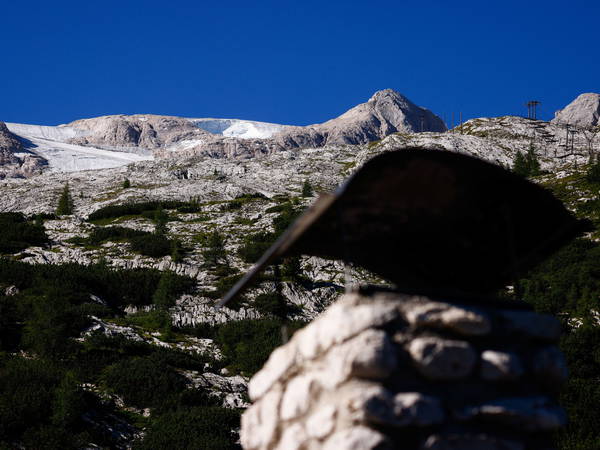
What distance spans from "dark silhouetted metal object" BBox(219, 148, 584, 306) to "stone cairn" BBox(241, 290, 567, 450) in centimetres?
37

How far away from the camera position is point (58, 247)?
148 feet

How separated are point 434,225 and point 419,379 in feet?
3.73

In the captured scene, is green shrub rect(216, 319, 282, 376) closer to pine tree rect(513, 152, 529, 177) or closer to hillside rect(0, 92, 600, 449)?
hillside rect(0, 92, 600, 449)

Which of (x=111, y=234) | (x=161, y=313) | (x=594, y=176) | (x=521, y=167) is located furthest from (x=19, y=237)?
(x=521, y=167)

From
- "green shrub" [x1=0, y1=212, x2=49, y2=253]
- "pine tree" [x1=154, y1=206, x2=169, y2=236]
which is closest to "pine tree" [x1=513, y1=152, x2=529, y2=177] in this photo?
"pine tree" [x1=154, y1=206, x2=169, y2=236]

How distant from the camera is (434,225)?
151 inches

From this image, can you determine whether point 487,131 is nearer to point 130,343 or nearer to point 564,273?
point 564,273

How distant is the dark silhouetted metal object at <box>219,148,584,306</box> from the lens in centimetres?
347

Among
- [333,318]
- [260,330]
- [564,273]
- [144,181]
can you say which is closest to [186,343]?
[260,330]

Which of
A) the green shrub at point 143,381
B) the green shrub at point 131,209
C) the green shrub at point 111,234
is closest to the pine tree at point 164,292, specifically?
the green shrub at point 143,381

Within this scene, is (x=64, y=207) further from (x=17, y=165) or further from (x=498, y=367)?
(x=17, y=165)

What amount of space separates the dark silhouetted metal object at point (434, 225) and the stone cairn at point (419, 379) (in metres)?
0.37

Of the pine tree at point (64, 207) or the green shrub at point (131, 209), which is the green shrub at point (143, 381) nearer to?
the green shrub at point (131, 209)

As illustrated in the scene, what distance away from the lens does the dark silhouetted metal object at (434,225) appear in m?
3.47
